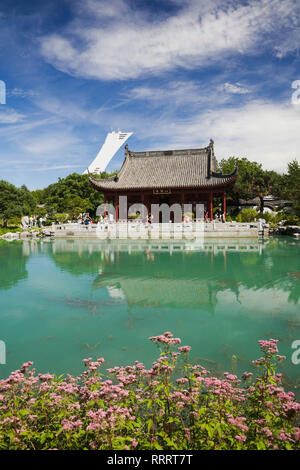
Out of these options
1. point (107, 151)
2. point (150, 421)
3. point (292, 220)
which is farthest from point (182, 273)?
point (107, 151)

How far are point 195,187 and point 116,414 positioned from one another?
→ 1121 inches

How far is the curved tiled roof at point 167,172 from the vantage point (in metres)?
30.8

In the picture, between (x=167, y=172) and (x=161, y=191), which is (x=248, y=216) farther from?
(x=167, y=172)

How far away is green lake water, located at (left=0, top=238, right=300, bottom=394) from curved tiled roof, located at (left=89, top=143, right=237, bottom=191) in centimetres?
1692

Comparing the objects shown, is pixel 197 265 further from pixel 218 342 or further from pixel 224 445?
pixel 224 445

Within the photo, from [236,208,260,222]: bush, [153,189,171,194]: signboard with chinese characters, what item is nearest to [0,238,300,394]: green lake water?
[236,208,260,222]: bush

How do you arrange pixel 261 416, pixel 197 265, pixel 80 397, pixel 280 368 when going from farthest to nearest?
pixel 197 265
pixel 280 368
pixel 80 397
pixel 261 416

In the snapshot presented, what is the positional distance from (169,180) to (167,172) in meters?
1.93

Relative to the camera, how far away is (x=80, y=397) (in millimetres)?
3203

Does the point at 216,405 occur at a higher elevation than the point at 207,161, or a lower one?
lower

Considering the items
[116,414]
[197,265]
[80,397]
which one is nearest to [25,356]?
[80,397]

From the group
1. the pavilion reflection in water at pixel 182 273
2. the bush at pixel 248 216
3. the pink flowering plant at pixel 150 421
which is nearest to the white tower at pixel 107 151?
the bush at pixel 248 216

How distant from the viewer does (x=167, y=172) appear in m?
33.9

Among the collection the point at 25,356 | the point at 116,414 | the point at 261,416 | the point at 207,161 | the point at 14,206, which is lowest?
the point at 25,356
